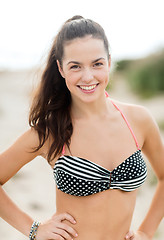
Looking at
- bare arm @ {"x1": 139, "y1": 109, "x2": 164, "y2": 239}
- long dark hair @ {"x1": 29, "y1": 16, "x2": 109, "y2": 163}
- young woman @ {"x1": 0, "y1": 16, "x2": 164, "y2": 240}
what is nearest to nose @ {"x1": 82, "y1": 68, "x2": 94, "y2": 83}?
young woman @ {"x1": 0, "y1": 16, "x2": 164, "y2": 240}

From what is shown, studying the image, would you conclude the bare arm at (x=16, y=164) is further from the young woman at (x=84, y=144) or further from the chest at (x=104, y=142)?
the chest at (x=104, y=142)

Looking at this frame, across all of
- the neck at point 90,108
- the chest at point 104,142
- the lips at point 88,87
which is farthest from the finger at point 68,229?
the lips at point 88,87

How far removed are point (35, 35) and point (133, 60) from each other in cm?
538

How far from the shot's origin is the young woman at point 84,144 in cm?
198

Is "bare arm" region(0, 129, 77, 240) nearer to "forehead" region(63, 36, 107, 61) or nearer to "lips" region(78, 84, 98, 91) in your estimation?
"lips" region(78, 84, 98, 91)

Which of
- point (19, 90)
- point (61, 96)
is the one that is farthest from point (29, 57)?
point (61, 96)

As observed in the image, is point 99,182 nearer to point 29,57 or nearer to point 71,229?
point 71,229

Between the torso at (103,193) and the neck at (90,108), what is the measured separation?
46 millimetres

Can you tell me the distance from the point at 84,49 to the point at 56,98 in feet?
1.52

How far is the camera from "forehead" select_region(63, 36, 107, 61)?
192 centimetres

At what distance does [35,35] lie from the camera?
18.2 metres

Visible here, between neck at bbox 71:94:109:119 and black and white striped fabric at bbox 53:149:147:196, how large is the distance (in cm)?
31

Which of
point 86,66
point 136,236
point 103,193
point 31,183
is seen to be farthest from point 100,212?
point 31,183

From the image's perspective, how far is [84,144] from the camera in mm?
2145
